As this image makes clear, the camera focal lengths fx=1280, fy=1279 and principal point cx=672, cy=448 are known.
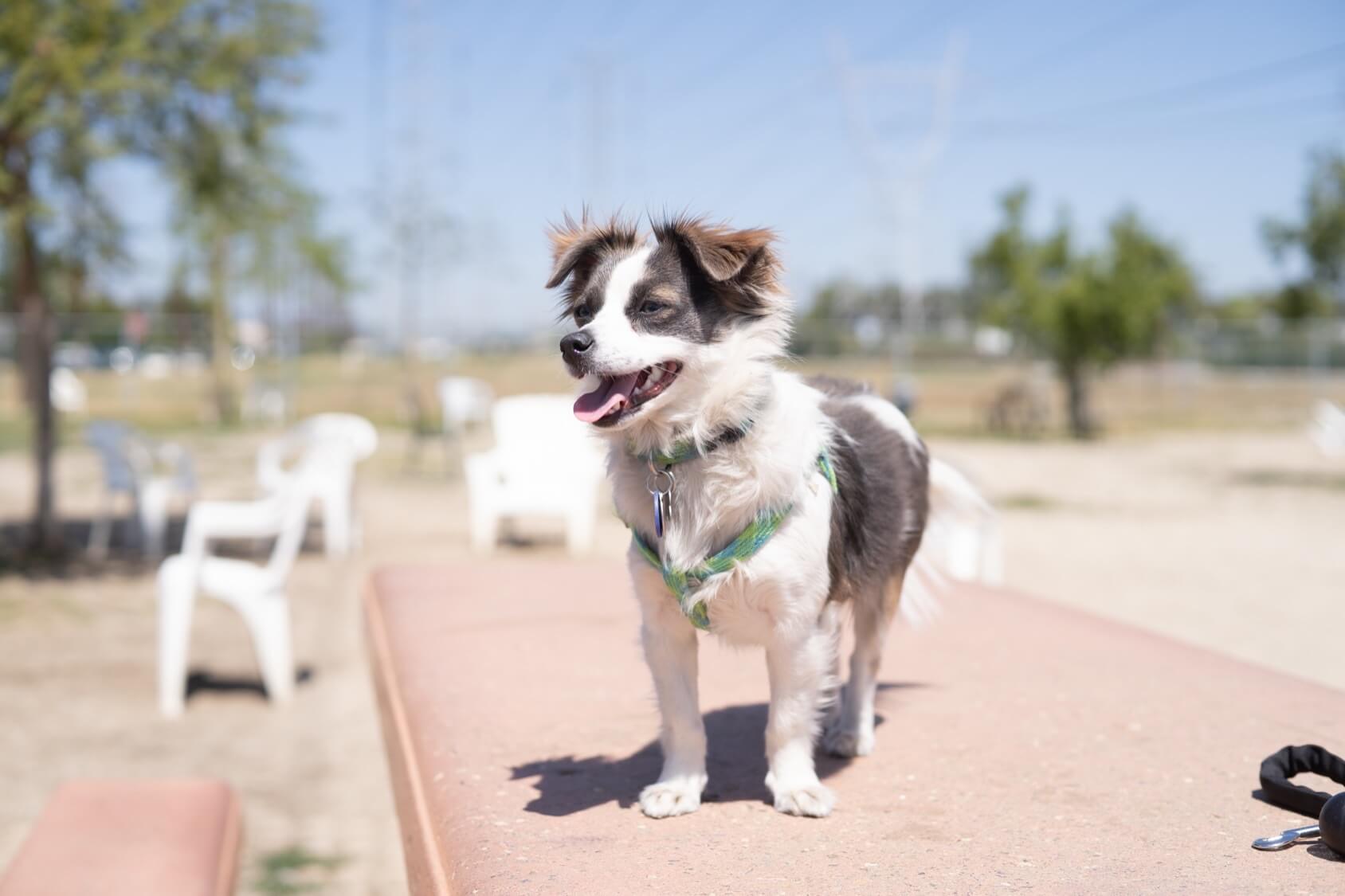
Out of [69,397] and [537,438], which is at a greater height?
[537,438]

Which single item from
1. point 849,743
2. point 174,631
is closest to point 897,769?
point 849,743

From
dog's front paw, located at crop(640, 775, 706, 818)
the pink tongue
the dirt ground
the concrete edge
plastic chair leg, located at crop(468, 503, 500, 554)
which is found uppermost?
the pink tongue

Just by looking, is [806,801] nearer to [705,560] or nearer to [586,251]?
[705,560]

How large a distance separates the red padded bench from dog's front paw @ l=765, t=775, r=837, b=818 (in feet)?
6.29

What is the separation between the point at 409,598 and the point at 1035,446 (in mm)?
23021

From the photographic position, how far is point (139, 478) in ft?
42.6

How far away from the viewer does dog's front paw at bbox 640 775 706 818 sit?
3078 mm

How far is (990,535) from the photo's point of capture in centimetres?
933

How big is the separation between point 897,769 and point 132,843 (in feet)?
8.30

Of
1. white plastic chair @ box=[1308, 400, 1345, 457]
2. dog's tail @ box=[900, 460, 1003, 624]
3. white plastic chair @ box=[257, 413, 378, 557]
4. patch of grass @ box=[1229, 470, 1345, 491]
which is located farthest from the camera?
white plastic chair @ box=[1308, 400, 1345, 457]

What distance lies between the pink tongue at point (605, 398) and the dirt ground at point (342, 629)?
3331 mm

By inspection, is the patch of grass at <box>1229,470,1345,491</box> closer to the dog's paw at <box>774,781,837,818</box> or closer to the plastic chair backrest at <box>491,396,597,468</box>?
the plastic chair backrest at <box>491,396,597,468</box>

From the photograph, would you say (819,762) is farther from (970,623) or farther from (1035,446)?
(1035,446)

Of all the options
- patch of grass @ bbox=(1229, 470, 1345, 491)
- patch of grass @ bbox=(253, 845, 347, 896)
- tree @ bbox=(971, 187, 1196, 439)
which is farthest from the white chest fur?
tree @ bbox=(971, 187, 1196, 439)
